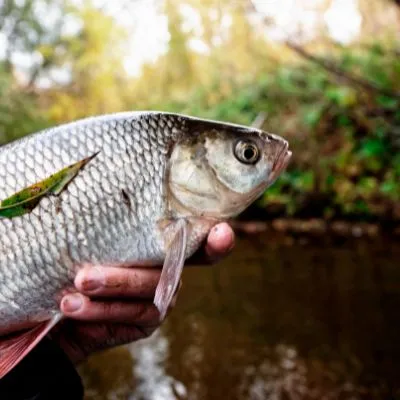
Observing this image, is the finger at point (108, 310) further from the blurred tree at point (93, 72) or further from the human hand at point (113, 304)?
the blurred tree at point (93, 72)

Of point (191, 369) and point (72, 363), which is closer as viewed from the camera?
point (72, 363)

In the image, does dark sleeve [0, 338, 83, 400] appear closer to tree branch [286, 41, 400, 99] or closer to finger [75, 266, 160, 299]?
finger [75, 266, 160, 299]

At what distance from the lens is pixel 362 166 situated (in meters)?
10.4

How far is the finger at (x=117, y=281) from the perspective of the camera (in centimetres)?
168

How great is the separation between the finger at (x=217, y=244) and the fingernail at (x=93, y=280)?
0.30 metres

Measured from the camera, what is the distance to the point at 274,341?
5035mm

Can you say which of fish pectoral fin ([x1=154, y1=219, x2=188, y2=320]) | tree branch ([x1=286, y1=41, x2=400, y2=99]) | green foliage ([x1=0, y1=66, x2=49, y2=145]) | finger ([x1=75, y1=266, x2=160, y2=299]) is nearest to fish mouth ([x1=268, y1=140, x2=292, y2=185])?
fish pectoral fin ([x1=154, y1=219, x2=188, y2=320])

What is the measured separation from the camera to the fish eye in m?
1.76

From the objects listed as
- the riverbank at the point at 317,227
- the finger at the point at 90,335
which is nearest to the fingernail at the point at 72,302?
the finger at the point at 90,335

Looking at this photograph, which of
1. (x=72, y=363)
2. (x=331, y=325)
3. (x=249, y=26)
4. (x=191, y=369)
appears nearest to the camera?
(x=72, y=363)

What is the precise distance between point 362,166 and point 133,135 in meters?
9.14

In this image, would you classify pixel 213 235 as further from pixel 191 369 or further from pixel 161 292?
pixel 191 369

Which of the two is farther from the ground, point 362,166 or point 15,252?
point 15,252

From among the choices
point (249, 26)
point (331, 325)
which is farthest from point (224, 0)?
point (331, 325)
